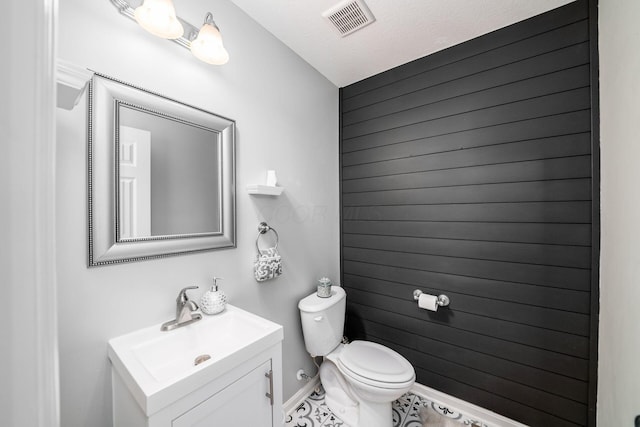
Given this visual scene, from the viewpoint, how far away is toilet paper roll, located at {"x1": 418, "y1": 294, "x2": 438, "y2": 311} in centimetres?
158

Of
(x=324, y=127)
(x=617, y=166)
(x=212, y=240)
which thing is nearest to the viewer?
(x=617, y=166)

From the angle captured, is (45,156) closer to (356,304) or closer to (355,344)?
(355,344)

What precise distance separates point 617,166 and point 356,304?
1.70 metres

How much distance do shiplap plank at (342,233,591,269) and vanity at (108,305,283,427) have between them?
3.82 ft

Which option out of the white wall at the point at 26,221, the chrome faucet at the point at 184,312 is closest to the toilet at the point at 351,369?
the chrome faucet at the point at 184,312

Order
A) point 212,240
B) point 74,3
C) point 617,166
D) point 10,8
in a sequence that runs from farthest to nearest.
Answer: point 212,240
point 617,166
point 74,3
point 10,8

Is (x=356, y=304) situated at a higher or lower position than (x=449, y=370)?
higher

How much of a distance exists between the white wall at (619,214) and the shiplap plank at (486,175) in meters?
0.12

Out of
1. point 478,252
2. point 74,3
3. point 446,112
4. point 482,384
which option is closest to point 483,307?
point 478,252

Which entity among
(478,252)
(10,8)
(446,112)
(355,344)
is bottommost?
(355,344)

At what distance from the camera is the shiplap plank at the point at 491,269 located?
1.28m

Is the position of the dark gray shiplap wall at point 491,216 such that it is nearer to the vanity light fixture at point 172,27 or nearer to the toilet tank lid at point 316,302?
the toilet tank lid at point 316,302

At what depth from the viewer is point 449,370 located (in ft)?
5.30

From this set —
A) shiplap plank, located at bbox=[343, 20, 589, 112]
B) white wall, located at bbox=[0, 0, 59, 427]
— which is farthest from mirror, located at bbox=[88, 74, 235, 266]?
shiplap plank, located at bbox=[343, 20, 589, 112]
